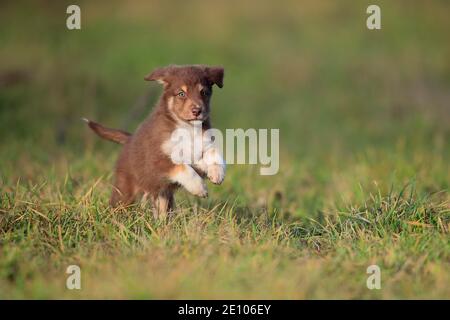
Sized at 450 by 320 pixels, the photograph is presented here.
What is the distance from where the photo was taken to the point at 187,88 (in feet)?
22.0

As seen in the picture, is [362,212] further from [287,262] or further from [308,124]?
[308,124]

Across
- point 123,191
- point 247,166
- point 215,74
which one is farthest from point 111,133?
point 247,166

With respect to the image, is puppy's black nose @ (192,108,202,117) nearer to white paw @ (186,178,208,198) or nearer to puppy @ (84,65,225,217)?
puppy @ (84,65,225,217)

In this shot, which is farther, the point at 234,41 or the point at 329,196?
the point at 234,41

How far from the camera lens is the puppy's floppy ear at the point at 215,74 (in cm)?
689

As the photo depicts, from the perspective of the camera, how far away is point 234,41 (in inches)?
686

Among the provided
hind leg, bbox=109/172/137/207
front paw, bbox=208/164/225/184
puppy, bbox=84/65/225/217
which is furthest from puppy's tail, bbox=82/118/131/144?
front paw, bbox=208/164/225/184

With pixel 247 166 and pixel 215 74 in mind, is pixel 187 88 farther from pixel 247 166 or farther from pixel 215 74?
pixel 247 166

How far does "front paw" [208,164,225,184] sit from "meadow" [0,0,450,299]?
257 millimetres

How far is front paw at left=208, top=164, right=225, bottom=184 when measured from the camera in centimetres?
655

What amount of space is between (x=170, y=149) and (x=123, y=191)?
610mm

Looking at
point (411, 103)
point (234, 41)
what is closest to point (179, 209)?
point (411, 103)

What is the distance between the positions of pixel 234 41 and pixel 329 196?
29.8ft
